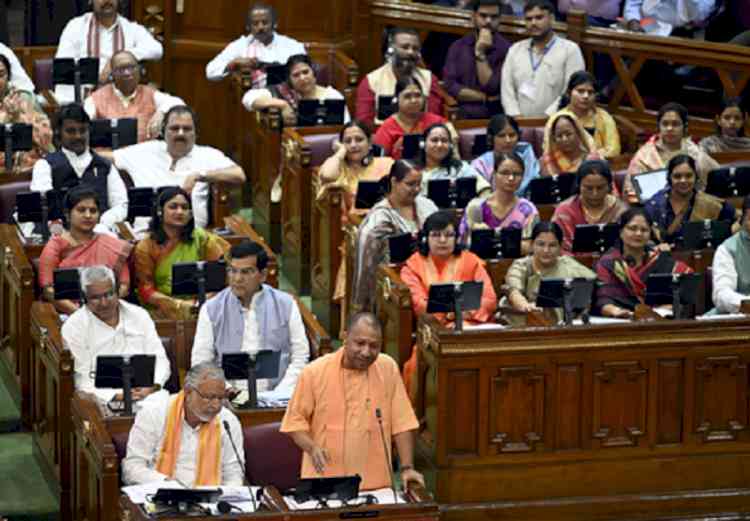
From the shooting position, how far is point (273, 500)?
24.2 ft

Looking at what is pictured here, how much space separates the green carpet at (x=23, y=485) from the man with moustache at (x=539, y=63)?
3.88 meters

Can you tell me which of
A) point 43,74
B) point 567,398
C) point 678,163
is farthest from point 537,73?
point 567,398

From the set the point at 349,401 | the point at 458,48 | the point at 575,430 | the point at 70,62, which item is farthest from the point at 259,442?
the point at 458,48

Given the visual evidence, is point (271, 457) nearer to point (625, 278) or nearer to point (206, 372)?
point (206, 372)

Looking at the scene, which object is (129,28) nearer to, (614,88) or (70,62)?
(70,62)

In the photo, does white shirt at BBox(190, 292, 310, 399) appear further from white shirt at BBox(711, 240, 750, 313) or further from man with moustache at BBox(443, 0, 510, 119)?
man with moustache at BBox(443, 0, 510, 119)

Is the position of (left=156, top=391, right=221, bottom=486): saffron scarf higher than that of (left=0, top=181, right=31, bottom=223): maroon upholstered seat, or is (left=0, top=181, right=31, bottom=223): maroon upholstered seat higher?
(left=0, top=181, right=31, bottom=223): maroon upholstered seat

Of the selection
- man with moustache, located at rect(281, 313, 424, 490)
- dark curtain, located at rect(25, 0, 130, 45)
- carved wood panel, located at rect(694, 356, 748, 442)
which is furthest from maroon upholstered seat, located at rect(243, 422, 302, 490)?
dark curtain, located at rect(25, 0, 130, 45)

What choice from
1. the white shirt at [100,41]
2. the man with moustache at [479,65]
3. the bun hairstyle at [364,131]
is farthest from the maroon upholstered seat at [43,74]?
the bun hairstyle at [364,131]

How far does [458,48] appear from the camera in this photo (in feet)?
40.8

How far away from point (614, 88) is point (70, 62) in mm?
3093

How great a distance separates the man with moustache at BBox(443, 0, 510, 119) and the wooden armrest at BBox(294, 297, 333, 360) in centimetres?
360

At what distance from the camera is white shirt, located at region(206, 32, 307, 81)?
12289mm

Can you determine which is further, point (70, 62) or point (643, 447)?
point (70, 62)
